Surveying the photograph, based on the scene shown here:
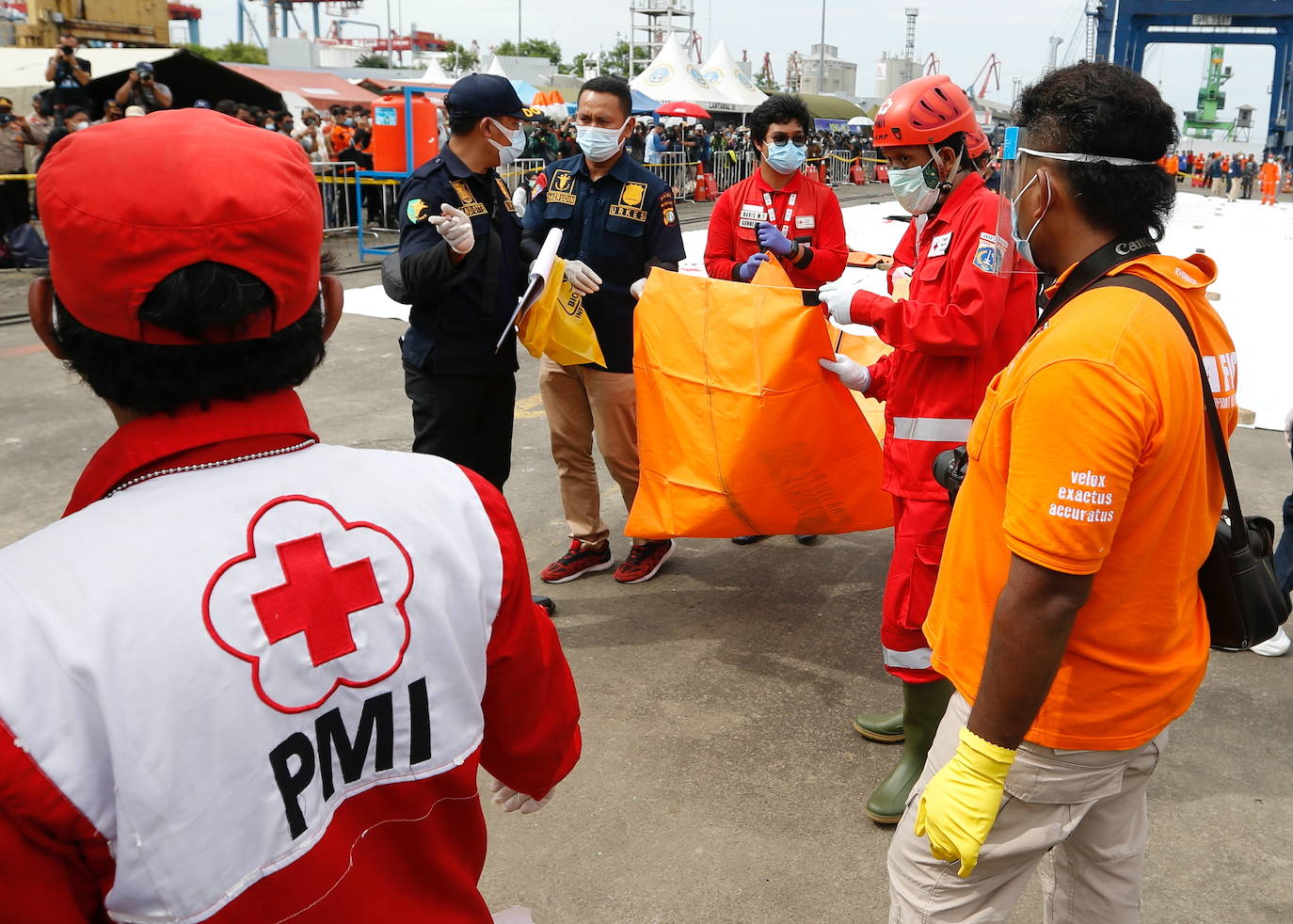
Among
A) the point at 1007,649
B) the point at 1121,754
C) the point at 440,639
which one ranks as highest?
the point at 440,639

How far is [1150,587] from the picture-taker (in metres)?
1.63

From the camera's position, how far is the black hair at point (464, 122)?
146 inches

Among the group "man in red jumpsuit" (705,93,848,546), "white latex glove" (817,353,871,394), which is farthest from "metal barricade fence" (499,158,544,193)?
"white latex glove" (817,353,871,394)

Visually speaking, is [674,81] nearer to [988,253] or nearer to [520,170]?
[520,170]

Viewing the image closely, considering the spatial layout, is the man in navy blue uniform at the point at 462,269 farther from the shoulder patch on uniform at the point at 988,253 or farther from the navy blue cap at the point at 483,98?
the shoulder patch on uniform at the point at 988,253

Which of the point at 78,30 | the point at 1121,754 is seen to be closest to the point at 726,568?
the point at 1121,754

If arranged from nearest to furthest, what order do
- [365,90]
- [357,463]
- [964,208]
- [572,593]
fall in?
[357,463]
[964,208]
[572,593]
[365,90]

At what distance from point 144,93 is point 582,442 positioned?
10.2 metres

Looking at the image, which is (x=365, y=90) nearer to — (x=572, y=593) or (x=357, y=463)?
(x=572, y=593)

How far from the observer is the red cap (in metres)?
0.97

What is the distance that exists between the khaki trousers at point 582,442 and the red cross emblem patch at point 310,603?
132 inches

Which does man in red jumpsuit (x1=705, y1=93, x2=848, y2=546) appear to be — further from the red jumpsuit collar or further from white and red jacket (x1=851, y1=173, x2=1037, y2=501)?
the red jumpsuit collar

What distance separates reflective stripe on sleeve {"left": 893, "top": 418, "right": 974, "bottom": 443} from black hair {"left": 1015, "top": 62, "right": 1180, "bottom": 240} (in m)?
1.12

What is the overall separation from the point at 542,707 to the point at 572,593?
3.05 metres
